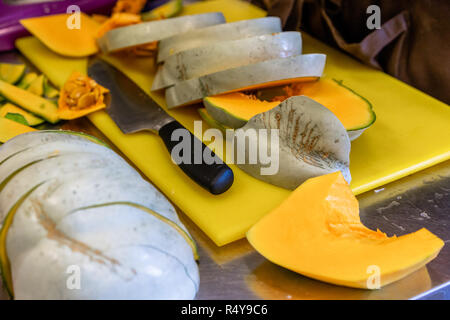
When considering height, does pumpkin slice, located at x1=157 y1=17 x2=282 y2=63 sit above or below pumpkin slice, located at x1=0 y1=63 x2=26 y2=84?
above

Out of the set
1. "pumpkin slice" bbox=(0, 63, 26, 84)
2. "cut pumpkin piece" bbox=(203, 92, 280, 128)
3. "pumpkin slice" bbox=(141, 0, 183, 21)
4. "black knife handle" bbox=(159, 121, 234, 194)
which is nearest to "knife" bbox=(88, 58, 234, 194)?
"black knife handle" bbox=(159, 121, 234, 194)

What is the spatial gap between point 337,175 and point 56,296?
1.86 ft

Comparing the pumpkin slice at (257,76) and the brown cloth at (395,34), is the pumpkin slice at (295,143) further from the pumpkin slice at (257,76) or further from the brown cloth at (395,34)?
the brown cloth at (395,34)

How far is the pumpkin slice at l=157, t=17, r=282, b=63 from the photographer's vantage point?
145cm

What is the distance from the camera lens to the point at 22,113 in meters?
1.41

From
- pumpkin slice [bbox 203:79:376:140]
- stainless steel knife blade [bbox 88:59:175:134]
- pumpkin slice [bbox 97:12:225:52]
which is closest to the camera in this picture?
pumpkin slice [bbox 203:79:376:140]

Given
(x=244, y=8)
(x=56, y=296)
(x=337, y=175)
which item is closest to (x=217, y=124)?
(x=337, y=175)

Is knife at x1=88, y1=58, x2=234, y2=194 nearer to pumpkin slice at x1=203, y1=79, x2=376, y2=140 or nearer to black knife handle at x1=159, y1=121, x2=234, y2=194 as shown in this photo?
black knife handle at x1=159, y1=121, x2=234, y2=194

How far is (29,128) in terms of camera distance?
1316mm

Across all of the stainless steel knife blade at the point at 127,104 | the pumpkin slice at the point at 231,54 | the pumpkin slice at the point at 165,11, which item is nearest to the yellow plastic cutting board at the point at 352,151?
the stainless steel knife blade at the point at 127,104

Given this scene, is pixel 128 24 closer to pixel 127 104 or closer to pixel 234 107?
pixel 127 104

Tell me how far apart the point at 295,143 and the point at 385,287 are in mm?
376

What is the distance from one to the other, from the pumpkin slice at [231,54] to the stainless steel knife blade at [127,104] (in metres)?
0.13

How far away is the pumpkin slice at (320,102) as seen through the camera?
48.9 inches
